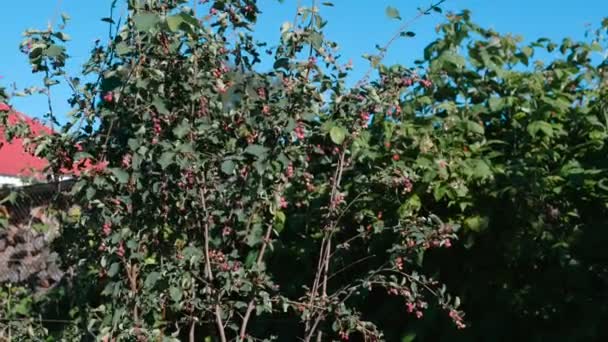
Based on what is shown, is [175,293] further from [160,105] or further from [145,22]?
[145,22]

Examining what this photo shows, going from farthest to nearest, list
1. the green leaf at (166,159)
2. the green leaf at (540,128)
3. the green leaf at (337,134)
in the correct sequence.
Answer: the green leaf at (540,128)
the green leaf at (337,134)
the green leaf at (166,159)

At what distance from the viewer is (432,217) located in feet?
9.52

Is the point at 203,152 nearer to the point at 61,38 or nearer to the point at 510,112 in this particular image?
the point at 61,38

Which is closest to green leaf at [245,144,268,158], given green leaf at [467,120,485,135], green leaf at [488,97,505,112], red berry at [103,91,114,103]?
red berry at [103,91,114,103]

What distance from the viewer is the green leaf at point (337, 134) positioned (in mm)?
2922

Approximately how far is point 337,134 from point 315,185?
1.83 ft

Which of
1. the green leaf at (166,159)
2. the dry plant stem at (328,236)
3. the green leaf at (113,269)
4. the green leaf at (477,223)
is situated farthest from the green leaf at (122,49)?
the green leaf at (477,223)

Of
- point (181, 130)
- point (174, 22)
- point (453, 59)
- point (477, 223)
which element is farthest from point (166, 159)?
point (453, 59)

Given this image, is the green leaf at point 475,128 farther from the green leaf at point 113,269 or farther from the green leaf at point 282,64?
the green leaf at point 113,269

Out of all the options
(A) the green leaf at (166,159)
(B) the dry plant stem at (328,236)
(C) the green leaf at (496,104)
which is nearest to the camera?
(A) the green leaf at (166,159)

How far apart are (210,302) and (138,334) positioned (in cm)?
26

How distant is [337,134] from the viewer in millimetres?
2947

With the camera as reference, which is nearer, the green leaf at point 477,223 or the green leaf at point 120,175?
the green leaf at point 120,175

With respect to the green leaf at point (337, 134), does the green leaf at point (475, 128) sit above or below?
above
